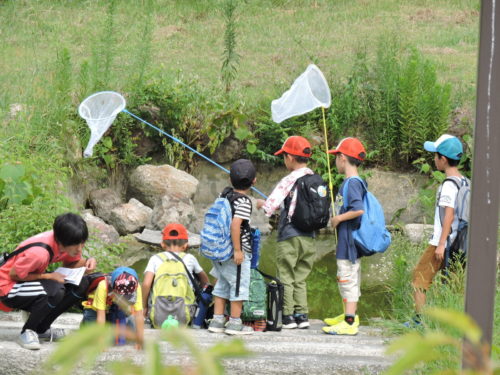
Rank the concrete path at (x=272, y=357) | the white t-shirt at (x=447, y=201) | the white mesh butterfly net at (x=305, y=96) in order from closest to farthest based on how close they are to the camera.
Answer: the concrete path at (x=272, y=357)
the white t-shirt at (x=447, y=201)
the white mesh butterfly net at (x=305, y=96)

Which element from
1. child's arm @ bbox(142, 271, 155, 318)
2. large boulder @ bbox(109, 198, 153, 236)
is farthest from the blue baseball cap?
large boulder @ bbox(109, 198, 153, 236)

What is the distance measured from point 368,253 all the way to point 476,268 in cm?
265

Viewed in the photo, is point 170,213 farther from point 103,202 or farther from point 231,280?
point 231,280

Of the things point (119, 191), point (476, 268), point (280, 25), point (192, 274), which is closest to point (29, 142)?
point (119, 191)

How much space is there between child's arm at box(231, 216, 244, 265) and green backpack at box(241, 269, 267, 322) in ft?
0.80

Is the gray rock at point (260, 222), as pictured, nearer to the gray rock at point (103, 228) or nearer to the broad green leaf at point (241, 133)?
the broad green leaf at point (241, 133)

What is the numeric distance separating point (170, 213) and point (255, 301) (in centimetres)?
403

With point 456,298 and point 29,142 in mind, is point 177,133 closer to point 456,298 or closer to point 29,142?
point 29,142

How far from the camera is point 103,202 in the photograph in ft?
29.5

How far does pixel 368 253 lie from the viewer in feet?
16.4

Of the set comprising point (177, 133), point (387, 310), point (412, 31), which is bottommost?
point (387, 310)

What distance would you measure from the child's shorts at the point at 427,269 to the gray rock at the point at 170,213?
409 centimetres

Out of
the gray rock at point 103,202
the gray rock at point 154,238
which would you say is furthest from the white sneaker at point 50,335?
the gray rock at point 103,202

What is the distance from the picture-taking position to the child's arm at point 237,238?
4758 millimetres
